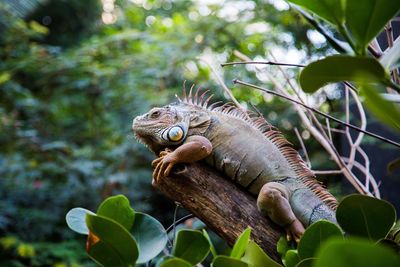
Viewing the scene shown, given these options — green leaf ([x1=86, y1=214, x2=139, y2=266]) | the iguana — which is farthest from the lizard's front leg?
green leaf ([x1=86, y1=214, x2=139, y2=266])

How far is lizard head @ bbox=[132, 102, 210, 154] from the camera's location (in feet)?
4.25

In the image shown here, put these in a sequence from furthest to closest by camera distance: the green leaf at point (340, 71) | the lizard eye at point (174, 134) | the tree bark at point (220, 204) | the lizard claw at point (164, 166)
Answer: the lizard eye at point (174, 134), the lizard claw at point (164, 166), the tree bark at point (220, 204), the green leaf at point (340, 71)

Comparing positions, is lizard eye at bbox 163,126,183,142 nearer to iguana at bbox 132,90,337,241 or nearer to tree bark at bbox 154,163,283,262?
iguana at bbox 132,90,337,241

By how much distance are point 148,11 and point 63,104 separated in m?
1.72

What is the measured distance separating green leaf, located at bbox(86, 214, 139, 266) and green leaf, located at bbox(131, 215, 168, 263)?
6 cm

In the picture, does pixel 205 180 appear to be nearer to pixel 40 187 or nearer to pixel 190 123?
pixel 190 123

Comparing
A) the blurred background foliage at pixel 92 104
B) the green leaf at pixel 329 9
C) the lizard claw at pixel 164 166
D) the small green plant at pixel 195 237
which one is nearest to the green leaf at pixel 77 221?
the small green plant at pixel 195 237

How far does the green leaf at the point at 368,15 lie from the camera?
433mm

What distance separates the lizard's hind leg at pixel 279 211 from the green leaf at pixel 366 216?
1.41 ft

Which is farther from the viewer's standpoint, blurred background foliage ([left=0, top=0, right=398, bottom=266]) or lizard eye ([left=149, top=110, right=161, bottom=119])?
blurred background foliage ([left=0, top=0, right=398, bottom=266])

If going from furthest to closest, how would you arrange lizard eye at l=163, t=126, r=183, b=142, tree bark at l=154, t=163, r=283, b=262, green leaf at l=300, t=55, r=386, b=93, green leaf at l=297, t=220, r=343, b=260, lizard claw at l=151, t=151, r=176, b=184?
1. lizard eye at l=163, t=126, r=183, b=142
2. lizard claw at l=151, t=151, r=176, b=184
3. tree bark at l=154, t=163, r=283, b=262
4. green leaf at l=297, t=220, r=343, b=260
5. green leaf at l=300, t=55, r=386, b=93

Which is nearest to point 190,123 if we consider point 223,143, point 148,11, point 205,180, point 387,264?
point 223,143

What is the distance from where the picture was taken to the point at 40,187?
3.66 m

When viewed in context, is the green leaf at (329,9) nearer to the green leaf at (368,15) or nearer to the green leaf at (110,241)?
Result: the green leaf at (368,15)
